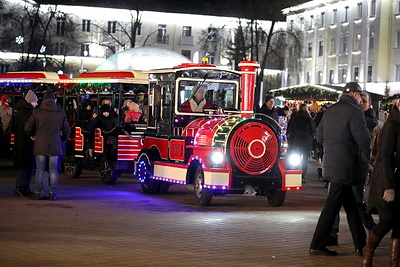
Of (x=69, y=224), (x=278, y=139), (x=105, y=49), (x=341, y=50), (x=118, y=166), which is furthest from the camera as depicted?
(x=105, y=49)

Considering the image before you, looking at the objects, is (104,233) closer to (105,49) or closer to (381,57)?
(381,57)

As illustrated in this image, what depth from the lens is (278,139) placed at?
17250 millimetres

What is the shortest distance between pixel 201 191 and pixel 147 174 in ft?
7.69

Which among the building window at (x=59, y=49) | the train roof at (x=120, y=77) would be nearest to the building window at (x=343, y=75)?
the building window at (x=59, y=49)

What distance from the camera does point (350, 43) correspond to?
78875 millimetres

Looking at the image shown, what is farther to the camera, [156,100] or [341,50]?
[341,50]

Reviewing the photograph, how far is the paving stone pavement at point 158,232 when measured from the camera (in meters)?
10.6

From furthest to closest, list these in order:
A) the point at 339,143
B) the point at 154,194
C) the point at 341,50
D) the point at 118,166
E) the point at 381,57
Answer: the point at 341,50, the point at 381,57, the point at 118,166, the point at 154,194, the point at 339,143

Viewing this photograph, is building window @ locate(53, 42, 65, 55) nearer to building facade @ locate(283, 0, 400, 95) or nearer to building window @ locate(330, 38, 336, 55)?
building facade @ locate(283, 0, 400, 95)

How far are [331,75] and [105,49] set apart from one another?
76.5ft

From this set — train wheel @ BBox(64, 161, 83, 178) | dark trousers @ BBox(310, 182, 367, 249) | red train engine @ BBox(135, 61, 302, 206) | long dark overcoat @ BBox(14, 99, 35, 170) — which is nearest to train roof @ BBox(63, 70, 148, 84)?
train wheel @ BBox(64, 161, 83, 178)

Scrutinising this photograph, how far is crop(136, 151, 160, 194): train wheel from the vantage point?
1909 cm

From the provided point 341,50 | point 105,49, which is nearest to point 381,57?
point 341,50

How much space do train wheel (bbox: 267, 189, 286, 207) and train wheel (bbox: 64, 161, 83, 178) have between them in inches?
297
